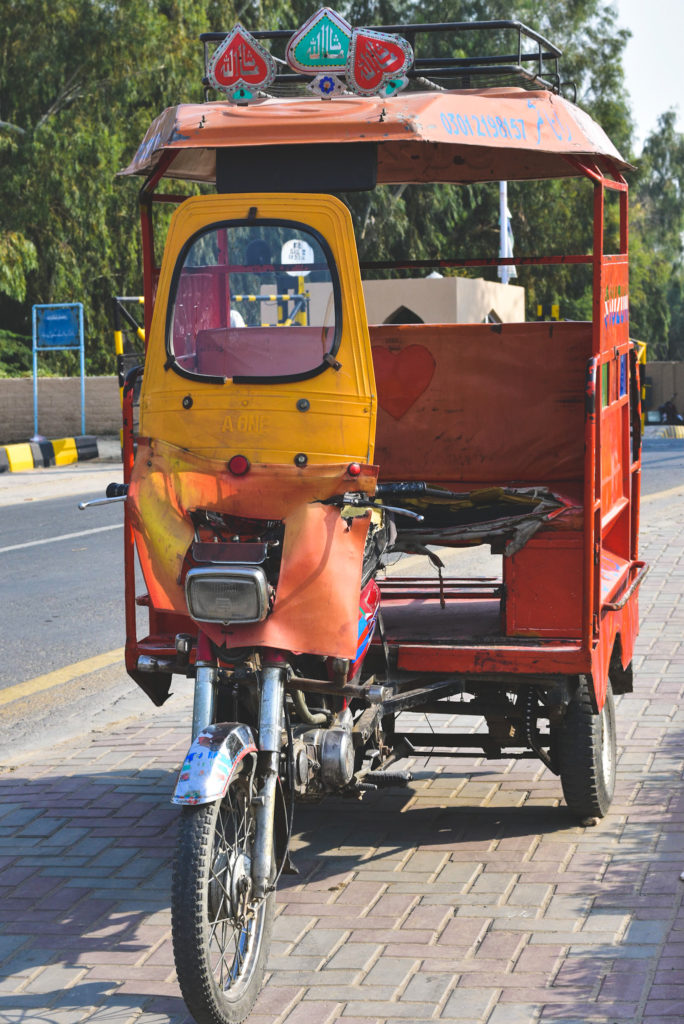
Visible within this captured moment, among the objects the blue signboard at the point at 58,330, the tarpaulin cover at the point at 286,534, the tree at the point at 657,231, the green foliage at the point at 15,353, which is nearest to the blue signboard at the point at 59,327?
the blue signboard at the point at 58,330

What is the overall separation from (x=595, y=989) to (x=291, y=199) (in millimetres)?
2474

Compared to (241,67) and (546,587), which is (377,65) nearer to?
(241,67)

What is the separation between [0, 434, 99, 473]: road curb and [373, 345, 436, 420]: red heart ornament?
1447cm

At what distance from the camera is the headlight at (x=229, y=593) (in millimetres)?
3785

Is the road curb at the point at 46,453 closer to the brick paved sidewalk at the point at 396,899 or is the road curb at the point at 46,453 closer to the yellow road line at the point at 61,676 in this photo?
the yellow road line at the point at 61,676

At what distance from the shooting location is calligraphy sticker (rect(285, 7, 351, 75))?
4457 millimetres

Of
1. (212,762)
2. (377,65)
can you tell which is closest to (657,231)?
(377,65)

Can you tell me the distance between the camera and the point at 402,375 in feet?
21.4

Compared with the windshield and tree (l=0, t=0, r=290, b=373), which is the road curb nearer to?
tree (l=0, t=0, r=290, b=373)

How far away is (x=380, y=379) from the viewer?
6.54m

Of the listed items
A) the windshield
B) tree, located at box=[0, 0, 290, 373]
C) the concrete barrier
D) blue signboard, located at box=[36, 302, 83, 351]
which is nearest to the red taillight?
the windshield

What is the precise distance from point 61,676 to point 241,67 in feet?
13.6

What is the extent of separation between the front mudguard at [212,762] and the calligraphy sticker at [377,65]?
6.72 ft

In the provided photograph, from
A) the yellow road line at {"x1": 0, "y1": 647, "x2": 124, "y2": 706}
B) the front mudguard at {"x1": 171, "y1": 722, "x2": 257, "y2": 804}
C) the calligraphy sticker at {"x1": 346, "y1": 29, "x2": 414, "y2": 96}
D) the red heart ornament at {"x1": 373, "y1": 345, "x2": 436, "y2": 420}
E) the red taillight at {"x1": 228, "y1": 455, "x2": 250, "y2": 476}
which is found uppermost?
the calligraphy sticker at {"x1": 346, "y1": 29, "x2": 414, "y2": 96}
